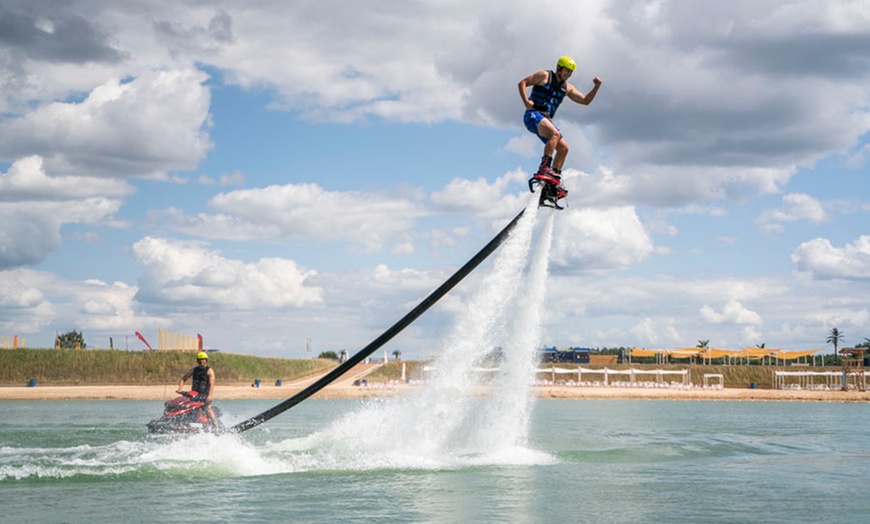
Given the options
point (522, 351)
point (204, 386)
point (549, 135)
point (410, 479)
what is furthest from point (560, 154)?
point (204, 386)

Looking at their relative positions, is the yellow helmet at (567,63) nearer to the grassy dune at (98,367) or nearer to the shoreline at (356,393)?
the shoreline at (356,393)

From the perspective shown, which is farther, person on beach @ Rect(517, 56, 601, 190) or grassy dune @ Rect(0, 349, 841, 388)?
grassy dune @ Rect(0, 349, 841, 388)

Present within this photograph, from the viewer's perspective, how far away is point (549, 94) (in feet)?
50.3

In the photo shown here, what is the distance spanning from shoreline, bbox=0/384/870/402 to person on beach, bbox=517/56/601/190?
3999 cm

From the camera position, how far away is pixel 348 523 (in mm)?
14164

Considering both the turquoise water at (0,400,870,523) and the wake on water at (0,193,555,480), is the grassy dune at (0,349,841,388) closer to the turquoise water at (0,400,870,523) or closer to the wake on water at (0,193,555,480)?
the turquoise water at (0,400,870,523)

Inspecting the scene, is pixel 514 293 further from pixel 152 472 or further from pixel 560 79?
pixel 152 472

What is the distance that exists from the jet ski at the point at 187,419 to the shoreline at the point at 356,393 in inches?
1273

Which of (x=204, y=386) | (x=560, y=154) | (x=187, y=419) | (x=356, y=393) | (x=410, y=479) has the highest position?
(x=560, y=154)

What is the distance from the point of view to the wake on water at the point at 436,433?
1734 centimetres

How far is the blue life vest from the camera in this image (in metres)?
15.3

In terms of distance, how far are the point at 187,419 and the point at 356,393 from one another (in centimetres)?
4136

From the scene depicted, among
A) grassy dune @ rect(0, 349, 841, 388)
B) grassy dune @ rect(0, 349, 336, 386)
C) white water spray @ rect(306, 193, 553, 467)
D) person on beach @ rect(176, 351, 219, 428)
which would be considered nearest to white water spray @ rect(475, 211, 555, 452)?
white water spray @ rect(306, 193, 553, 467)

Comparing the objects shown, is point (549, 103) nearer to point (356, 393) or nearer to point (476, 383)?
point (476, 383)
